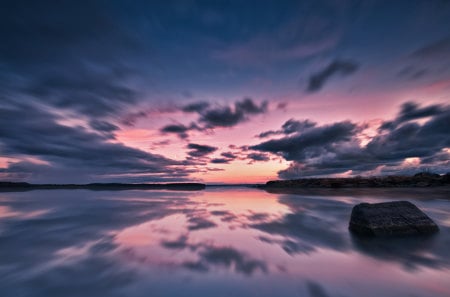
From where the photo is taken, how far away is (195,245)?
20.2ft

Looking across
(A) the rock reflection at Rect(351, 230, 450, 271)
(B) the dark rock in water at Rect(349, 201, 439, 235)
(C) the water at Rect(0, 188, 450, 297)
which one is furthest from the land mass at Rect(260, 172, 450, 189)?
(A) the rock reflection at Rect(351, 230, 450, 271)

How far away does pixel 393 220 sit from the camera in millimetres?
6820

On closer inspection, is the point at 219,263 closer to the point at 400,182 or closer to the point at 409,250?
the point at 409,250

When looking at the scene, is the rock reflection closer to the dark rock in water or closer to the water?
Result: the water

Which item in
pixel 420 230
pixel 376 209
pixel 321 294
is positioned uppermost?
pixel 376 209

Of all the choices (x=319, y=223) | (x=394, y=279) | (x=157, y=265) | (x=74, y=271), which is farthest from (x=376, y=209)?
(x=74, y=271)

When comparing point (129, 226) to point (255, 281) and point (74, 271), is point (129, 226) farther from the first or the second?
point (255, 281)

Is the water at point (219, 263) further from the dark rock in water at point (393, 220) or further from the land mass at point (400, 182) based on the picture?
the land mass at point (400, 182)

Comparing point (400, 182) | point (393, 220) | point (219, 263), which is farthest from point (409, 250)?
point (400, 182)

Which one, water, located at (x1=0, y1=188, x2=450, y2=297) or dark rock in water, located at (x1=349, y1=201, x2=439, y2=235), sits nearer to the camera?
water, located at (x1=0, y1=188, x2=450, y2=297)

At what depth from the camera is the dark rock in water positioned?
6711 mm

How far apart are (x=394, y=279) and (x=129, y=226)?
8667 mm

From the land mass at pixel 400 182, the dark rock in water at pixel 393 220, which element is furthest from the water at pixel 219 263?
the land mass at pixel 400 182

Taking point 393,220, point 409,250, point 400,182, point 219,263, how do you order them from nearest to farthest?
point 219,263 → point 409,250 → point 393,220 → point 400,182
